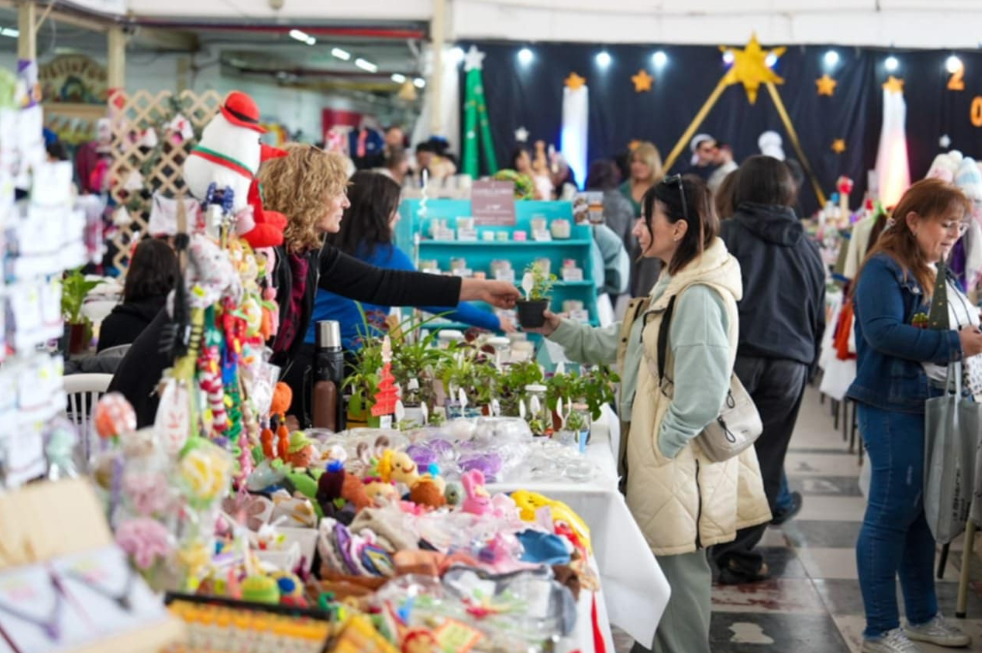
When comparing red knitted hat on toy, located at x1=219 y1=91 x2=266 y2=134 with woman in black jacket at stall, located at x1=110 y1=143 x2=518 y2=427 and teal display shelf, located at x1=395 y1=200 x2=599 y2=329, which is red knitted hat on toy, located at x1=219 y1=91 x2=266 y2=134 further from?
teal display shelf, located at x1=395 y1=200 x2=599 y2=329

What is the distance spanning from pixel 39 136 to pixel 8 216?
14cm

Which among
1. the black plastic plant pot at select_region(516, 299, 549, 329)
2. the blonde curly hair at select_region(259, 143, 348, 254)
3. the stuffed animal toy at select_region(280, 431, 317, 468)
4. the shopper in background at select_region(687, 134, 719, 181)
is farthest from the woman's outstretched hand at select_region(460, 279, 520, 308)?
the shopper in background at select_region(687, 134, 719, 181)

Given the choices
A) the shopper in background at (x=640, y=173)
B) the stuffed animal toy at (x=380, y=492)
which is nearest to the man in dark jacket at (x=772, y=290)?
the stuffed animal toy at (x=380, y=492)

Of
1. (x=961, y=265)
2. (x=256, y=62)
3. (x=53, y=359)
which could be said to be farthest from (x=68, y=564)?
(x=256, y=62)

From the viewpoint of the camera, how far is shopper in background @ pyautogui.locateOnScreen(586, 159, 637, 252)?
23.0 feet

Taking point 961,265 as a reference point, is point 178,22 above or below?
above

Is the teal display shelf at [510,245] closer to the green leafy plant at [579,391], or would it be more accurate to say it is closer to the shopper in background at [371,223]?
the shopper in background at [371,223]

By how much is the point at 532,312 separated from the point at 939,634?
4.99 ft

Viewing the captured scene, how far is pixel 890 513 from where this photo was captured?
3.47m

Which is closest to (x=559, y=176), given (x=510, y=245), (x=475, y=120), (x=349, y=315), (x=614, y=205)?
(x=475, y=120)

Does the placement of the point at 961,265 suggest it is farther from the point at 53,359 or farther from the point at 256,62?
the point at 256,62

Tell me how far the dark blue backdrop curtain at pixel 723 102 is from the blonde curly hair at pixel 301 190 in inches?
314

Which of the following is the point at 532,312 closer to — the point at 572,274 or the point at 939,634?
the point at 939,634

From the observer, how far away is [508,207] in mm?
6531
